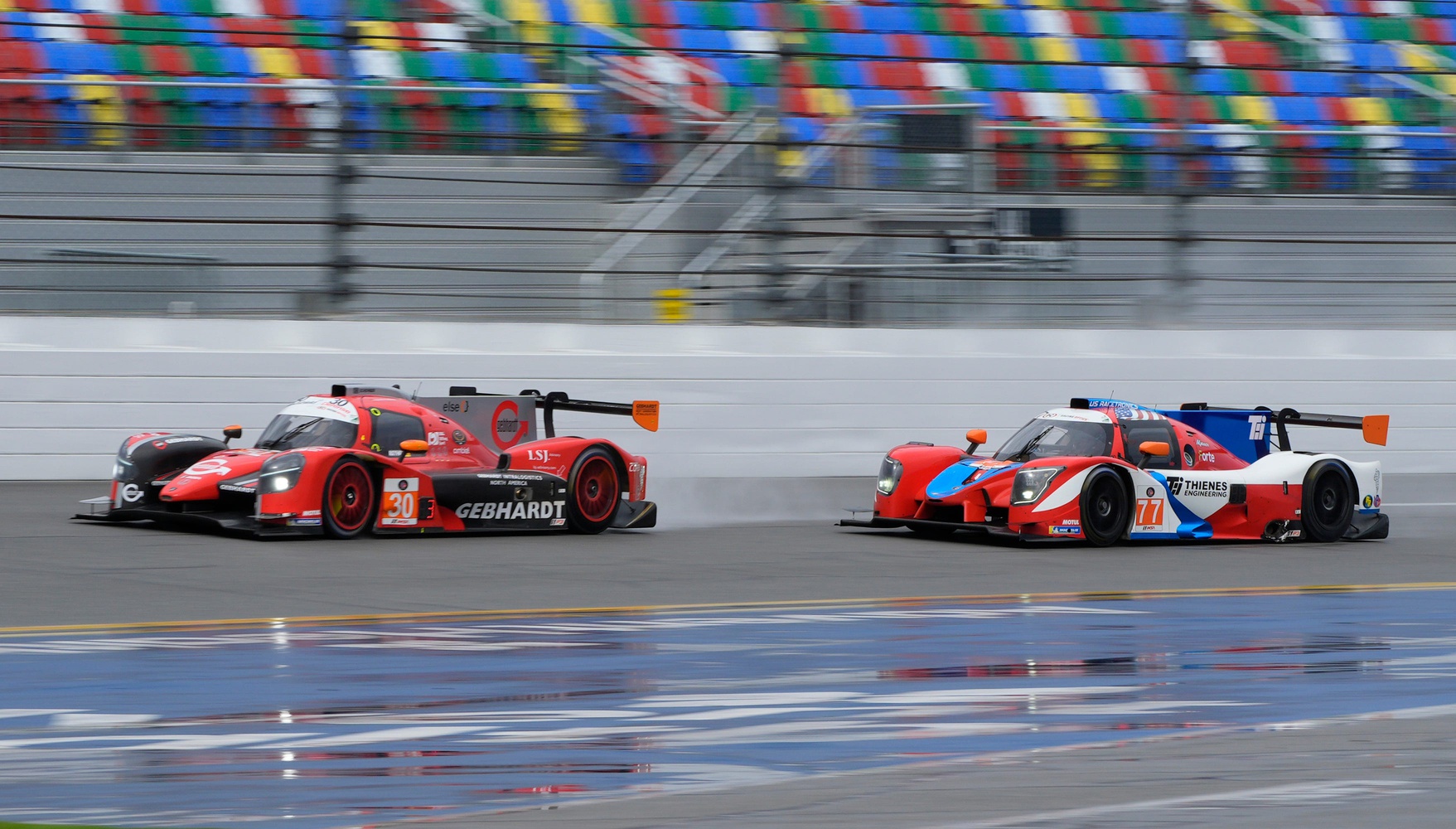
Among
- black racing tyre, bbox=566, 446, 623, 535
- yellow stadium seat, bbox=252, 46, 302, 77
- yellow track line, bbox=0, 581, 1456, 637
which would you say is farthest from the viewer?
yellow stadium seat, bbox=252, 46, 302, 77

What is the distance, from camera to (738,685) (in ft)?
21.0

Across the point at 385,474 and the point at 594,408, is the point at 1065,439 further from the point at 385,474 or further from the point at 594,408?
the point at 385,474

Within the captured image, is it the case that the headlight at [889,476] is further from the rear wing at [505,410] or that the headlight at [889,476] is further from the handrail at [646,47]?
the handrail at [646,47]

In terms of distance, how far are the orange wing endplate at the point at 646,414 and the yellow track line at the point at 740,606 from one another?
4.03m

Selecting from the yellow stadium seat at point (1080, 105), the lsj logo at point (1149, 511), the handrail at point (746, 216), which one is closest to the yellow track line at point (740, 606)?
the lsj logo at point (1149, 511)

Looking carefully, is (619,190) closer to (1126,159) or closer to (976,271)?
(976,271)

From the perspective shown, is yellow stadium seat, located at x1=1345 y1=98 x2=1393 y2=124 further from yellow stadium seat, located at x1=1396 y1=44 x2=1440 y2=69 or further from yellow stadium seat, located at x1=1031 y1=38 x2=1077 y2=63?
yellow stadium seat, located at x1=1031 y1=38 x2=1077 y2=63

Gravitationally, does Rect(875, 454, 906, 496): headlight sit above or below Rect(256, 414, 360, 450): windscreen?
below

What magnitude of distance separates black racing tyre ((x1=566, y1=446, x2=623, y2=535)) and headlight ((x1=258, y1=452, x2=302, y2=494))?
2.02 m

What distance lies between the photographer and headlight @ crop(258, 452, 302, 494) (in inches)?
429

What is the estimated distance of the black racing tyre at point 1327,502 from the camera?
13.1 metres

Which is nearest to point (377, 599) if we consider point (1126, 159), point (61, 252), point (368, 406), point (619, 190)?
point (368, 406)

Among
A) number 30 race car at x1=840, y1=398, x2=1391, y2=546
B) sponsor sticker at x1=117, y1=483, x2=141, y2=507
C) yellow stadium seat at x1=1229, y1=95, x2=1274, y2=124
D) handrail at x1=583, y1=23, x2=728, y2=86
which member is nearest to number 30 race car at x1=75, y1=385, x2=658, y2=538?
sponsor sticker at x1=117, y1=483, x2=141, y2=507

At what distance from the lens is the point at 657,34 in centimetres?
2188
